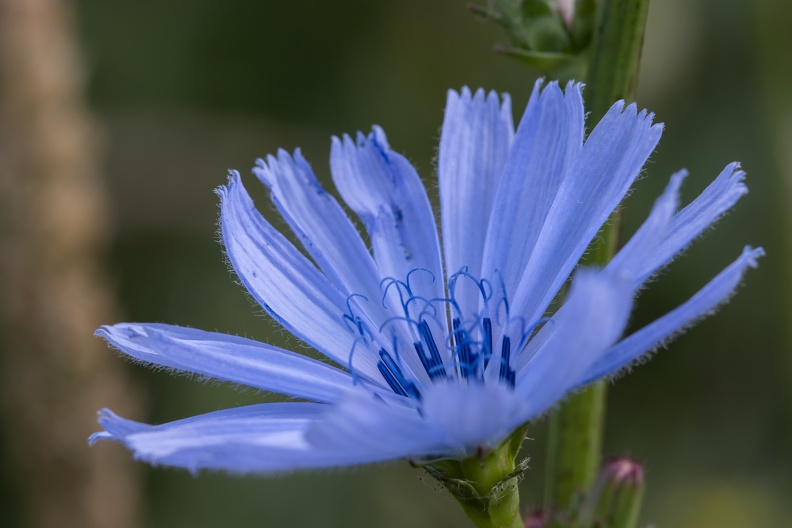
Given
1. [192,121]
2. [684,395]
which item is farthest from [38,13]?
[684,395]

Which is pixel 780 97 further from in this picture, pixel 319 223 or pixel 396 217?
pixel 319 223

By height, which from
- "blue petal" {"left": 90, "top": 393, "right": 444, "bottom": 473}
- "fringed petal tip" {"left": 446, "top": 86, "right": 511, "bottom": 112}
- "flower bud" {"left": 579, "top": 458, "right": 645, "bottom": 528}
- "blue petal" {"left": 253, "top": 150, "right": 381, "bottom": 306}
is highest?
"fringed petal tip" {"left": 446, "top": 86, "right": 511, "bottom": 112}

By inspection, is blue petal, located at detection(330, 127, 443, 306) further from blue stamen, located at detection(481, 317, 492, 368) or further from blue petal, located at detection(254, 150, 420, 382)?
blue stamen, located at detection(481, 317, 492, 368)

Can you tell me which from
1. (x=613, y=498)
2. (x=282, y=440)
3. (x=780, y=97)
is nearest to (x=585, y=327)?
(x=282, y=440)

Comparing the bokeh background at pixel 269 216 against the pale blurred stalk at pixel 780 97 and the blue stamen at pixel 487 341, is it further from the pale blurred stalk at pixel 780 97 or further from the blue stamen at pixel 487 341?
the blue stamen at pixel 487 341

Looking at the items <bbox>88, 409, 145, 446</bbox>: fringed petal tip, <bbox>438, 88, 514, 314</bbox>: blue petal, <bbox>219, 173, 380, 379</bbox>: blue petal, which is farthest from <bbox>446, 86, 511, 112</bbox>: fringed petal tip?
<bbox>88, 409, 145, 446</bbox>: fringed petal tip

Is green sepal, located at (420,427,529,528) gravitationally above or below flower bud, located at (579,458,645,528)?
above
